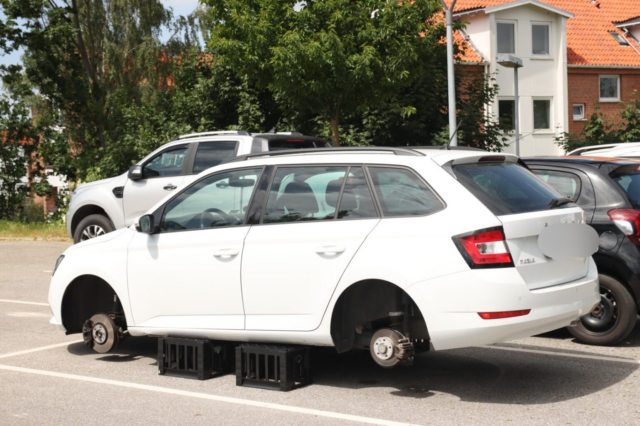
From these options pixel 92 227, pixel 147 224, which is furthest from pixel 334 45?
pixel 147 224

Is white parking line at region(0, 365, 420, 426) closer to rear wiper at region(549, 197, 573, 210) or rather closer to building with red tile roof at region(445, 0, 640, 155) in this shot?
rear wiper at region(549, 197, 573, 210)

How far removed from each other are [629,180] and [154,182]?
788 cm

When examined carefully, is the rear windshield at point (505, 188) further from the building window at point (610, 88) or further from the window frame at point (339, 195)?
the building window at point (610, 88)

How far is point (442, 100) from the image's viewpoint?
2470cm

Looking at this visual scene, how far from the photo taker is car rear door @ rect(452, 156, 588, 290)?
572cm

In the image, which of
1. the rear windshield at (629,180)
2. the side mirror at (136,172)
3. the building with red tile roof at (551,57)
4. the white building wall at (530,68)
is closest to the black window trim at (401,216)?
the rear windshield at (629,180)

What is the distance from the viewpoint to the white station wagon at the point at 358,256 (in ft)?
18.5

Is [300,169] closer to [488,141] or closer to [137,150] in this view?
[488,141]

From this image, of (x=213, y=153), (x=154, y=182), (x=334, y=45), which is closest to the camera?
(x=213, y=153)

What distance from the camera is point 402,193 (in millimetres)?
6082

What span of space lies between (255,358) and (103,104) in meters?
31.0

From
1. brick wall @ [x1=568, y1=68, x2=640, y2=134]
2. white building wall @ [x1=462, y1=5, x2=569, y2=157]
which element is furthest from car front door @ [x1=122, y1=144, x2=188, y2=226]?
brick wall @ [x1=568, y1=68, x2=640, y2=134]

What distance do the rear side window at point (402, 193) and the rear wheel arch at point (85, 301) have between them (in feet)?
9.07

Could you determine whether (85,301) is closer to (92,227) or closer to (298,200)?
(298,200)
